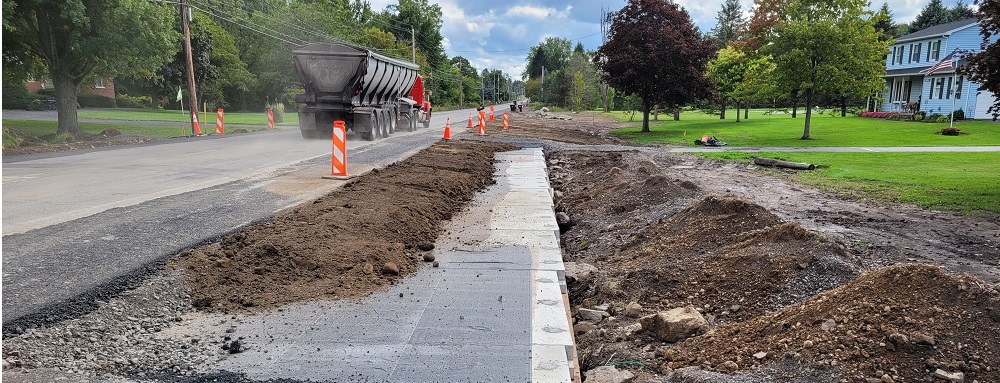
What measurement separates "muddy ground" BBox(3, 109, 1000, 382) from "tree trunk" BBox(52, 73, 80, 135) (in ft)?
58.5

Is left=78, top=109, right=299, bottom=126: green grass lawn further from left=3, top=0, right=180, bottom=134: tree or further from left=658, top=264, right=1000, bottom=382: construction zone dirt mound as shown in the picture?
left=658, top=264, right=1000, bottom=382: construction zone dirt mound

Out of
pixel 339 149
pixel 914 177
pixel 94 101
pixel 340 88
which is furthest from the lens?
pixel 94 101

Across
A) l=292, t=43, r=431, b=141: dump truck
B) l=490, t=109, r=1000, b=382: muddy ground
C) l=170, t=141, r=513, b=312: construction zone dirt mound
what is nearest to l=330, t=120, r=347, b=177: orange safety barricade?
l=170, t=141, r=513, b=312: construction zone dirt mound

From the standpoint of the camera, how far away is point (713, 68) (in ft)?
126

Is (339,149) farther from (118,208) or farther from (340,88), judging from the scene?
(340,88)

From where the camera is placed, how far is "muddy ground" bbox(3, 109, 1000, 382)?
382 cm

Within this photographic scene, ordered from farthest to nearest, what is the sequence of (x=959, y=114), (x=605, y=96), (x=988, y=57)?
(x=605, y=96), (x=959, y=114), (x=988, y=57)

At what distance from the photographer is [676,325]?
16.0ft

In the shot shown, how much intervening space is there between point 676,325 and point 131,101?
6108 centimetres

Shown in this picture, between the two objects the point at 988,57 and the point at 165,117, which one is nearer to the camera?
the point at 988,57

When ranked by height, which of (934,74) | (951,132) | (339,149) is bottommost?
(951,132)

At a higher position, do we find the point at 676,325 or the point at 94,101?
the point at 94,101

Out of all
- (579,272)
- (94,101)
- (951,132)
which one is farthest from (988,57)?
(94,101)

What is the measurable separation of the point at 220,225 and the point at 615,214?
6025mm
